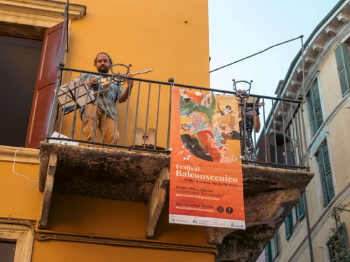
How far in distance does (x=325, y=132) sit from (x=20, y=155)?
898 centimetres

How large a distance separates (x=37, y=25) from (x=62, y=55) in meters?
0.99

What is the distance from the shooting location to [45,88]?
22.7 feet

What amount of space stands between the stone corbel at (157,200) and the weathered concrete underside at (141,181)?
15 millimetres

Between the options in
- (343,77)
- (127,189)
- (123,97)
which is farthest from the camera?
(343,77)

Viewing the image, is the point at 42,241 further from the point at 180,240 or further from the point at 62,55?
the point at 62,55

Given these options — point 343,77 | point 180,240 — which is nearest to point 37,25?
point 180,240

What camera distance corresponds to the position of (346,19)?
1271cm

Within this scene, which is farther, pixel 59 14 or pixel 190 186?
pixel 59 14

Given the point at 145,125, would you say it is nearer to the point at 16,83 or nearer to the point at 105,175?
the point at 105,175

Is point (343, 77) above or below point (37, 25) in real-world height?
above

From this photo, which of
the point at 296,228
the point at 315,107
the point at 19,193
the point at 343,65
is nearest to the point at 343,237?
the point at 296,228

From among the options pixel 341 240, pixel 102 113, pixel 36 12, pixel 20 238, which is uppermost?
pixel 36 12

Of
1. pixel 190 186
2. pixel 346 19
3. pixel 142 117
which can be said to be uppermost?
pixel 346 19

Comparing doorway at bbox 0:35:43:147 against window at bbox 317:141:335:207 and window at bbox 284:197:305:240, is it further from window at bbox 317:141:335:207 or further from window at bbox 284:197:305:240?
window at bbox 284:197:305:240
